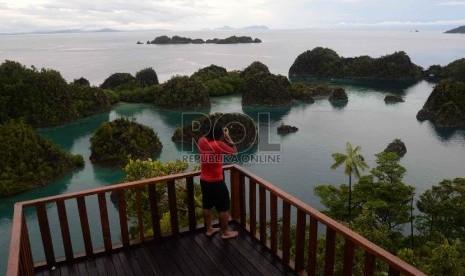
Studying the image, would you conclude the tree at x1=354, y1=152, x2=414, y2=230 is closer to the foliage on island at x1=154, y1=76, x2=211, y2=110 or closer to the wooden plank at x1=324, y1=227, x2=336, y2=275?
the wooden plank at x1=324, y1=227, x2=336, y2=275

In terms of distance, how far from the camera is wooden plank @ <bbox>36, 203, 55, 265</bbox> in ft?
16.5

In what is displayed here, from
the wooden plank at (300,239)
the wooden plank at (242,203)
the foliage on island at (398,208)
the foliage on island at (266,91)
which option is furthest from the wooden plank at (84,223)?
the foliage on island at (266,91)

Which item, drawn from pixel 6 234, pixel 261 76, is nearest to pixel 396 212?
pixel 6 234

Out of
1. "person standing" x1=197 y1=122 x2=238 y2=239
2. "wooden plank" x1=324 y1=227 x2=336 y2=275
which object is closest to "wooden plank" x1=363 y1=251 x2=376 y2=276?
"wooden plank" x1=324 y1=227 x2=336 y2=275

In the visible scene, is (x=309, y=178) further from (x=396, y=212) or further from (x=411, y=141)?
(x=411, y=141)

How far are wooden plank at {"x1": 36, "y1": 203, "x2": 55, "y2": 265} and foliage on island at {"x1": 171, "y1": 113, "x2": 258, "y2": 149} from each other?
37036mm

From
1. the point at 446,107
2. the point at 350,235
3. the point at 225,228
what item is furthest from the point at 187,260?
the point at 446,107

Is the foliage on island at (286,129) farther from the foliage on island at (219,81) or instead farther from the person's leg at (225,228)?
the person's leg at (225,228)

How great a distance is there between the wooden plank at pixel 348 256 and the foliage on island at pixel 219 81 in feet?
226

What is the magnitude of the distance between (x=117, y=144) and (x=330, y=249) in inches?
1369

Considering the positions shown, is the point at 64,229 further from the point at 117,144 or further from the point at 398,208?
the point at 117,144

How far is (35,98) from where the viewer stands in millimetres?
52125

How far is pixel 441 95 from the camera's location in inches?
2292

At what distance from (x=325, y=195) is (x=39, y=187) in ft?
77.6
